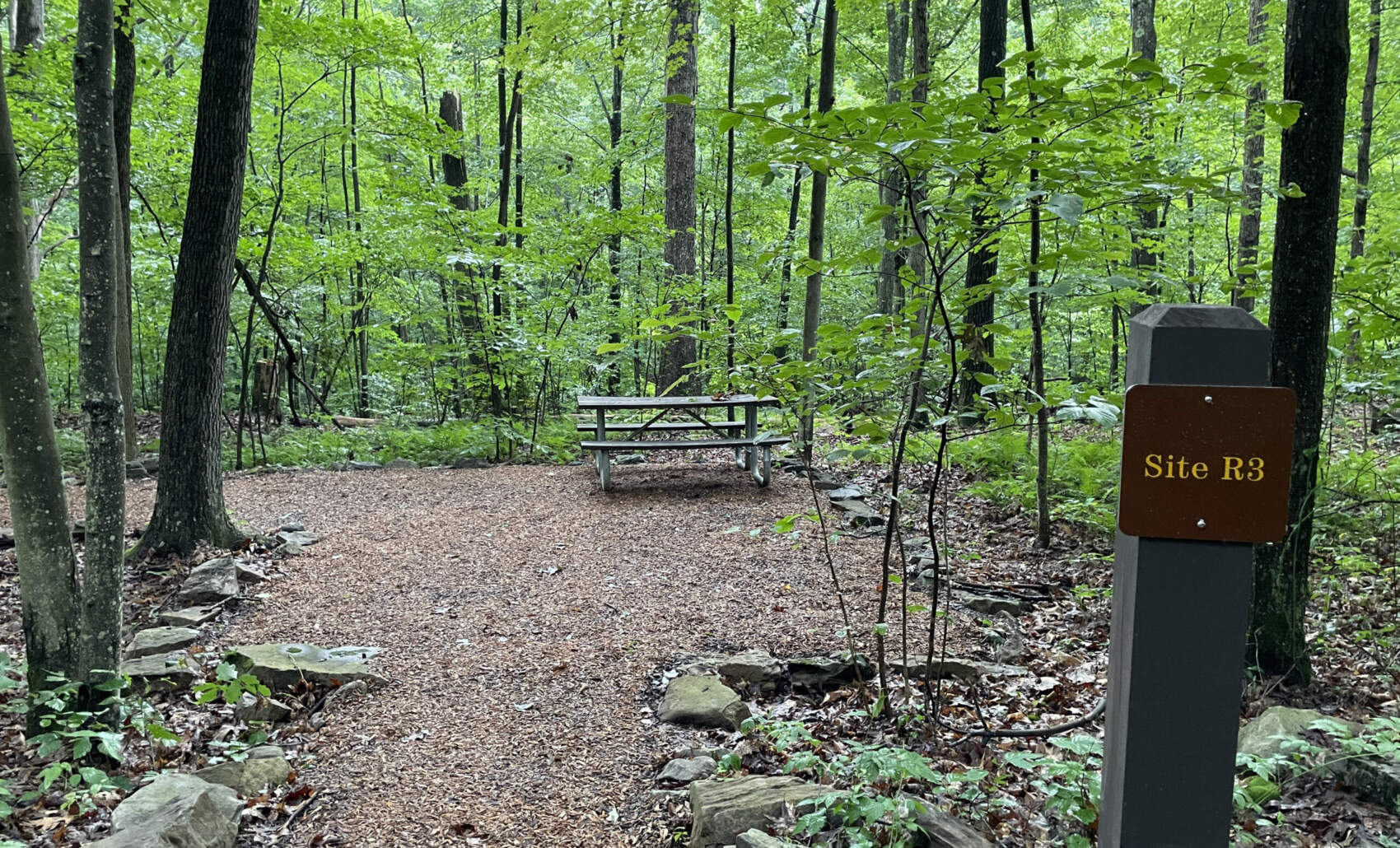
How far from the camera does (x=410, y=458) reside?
9586 mm

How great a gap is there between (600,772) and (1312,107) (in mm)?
3823

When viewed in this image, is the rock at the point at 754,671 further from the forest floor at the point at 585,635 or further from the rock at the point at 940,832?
the rock at the point at 940,832

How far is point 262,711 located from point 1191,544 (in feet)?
12.5

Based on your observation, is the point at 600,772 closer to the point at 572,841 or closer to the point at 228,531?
the point at 572,841

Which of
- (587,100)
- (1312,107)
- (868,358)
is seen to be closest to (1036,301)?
(1312,107)

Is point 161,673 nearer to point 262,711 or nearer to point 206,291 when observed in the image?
point 262,711

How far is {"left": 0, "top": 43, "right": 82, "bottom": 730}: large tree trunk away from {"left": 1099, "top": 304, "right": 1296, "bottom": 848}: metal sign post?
3.52m

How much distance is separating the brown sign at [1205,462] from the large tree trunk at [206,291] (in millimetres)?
6061

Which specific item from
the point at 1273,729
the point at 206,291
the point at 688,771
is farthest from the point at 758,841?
the point at 206,291

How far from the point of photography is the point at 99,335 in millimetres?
3105

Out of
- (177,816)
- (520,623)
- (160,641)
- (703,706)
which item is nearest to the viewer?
(177,816)

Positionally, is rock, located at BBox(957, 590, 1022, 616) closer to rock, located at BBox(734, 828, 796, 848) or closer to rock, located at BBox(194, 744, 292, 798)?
rock, located at BBox(734, 828, 796, 848)

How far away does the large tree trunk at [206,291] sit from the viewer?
5.49 meters

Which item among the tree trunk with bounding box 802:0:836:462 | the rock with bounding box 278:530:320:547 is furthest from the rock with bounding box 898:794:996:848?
the rock with bounding box 278:530:320:547
